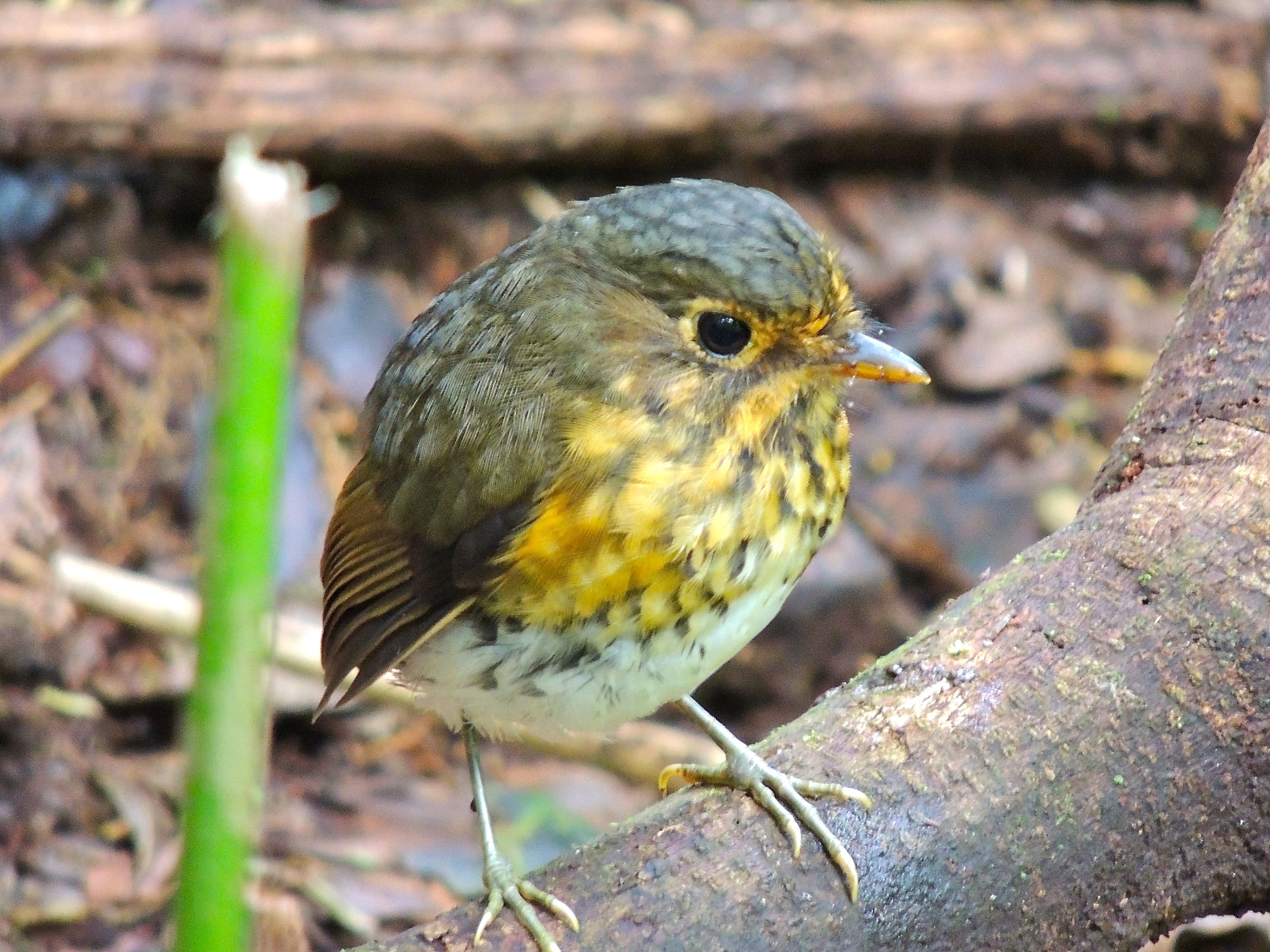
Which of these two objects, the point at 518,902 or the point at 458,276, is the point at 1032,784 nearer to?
the point at 518,902

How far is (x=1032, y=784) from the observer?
186cm

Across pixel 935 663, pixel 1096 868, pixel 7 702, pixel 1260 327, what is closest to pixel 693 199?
pixel 935 663

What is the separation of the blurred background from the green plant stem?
2.56 m

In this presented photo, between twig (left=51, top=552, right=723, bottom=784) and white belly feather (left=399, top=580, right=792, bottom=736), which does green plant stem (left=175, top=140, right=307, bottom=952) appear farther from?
twig (left=51, top=552, right=723, bottom=784)

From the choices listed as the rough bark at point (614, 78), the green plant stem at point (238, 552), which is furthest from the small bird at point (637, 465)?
the rough bark at point (614, 78)

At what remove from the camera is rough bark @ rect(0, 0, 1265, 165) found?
170 inches

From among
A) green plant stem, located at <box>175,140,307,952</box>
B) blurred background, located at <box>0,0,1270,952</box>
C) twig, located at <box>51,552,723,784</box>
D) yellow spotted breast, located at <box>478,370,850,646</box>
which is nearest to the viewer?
green plant stem, located at <box>175,140,307,952</box>

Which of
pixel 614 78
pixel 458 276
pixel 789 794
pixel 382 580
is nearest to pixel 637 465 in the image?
pixel 789 794

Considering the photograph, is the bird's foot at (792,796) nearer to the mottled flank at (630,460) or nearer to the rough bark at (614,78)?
the mottled flank at (630,460)

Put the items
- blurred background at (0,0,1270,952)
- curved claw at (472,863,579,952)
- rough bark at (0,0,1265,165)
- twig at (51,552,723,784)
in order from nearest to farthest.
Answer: curved claw at (472,863,579,952) → blurred background at (0,0,1270,952) → twig at (51,552,723,784) → rough bark at (0,0,1265,165)

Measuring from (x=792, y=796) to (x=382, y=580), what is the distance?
0.86m

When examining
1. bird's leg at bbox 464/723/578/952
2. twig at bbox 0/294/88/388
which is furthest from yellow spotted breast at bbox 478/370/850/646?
twig at bbox 0/294/88/388

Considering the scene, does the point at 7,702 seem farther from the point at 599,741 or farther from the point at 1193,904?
the point at 1193,904

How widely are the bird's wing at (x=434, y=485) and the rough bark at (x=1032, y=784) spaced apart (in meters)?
0.49
